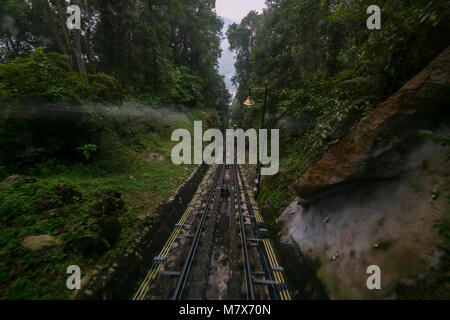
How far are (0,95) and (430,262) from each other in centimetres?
1217

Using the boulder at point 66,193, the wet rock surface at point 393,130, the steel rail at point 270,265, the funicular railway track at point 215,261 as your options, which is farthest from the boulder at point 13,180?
the wet rock surface at point 393,130

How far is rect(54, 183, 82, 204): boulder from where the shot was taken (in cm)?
470

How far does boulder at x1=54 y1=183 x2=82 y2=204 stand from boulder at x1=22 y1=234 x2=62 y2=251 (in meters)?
1.29

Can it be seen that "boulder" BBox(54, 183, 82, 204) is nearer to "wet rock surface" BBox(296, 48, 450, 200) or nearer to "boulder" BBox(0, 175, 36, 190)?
"boulder" BBox(0, 175, 36, 190)

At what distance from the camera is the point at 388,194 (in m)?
3.20

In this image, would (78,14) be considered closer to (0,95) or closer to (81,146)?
(0,95)

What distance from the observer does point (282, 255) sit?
501 cm

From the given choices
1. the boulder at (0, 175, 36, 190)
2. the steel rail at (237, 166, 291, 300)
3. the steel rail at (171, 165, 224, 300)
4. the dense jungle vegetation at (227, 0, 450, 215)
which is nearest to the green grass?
the boulder at (0, 175, 36, 190)

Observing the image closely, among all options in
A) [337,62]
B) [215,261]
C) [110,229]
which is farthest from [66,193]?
[337,62]

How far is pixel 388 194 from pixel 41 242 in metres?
8.14

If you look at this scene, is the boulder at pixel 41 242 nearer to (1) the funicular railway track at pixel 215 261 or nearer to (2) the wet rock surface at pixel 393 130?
(1) the funicular railway track at pixel 215 261

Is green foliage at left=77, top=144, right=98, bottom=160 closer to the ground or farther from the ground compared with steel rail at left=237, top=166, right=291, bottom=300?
farther from the ground

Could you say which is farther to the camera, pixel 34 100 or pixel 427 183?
pixel 34 100
